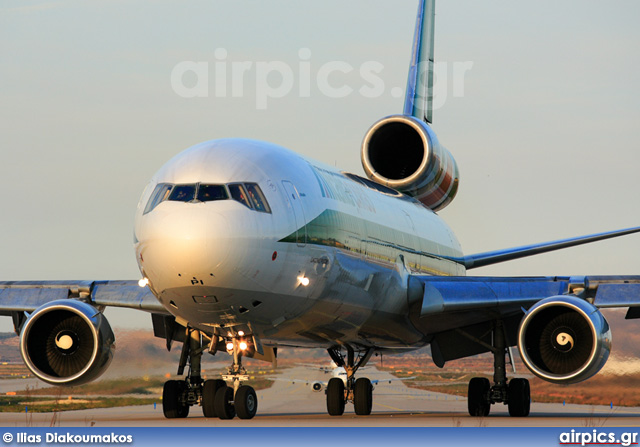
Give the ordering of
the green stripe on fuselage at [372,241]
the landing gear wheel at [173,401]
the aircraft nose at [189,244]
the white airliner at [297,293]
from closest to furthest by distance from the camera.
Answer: the aircraft nose at [189,244], the white airliner at [297,293], the green stripe on fuselage at [372,241], the landing gear wheel at [173,401]

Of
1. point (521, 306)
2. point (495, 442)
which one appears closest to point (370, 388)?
point (521, 306)

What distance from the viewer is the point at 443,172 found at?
2698 cm

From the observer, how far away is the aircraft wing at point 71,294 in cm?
1964

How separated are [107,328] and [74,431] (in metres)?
4.86

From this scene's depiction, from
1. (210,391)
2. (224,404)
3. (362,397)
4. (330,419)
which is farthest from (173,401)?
(362,397)

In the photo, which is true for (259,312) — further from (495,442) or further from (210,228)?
(495,442)

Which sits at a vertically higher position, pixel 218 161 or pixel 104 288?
pixel 218 161

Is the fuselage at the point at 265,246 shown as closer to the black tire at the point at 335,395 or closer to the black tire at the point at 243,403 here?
the black tire at the point at 243,403

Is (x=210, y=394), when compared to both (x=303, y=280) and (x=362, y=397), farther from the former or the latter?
(x=362, y=397)

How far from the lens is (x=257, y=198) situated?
51.2ft

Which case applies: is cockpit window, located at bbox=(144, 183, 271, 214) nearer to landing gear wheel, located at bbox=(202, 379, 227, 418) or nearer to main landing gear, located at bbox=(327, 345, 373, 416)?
landing gear wheel, located at bbox=(202, 379, 227, 418)

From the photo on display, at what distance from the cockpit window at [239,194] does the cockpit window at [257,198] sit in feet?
0.29

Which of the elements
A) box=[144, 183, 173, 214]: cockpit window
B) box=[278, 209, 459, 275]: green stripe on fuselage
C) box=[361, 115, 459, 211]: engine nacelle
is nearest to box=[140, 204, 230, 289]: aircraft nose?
box=[144, 183, 173, 214]: cockpit window
